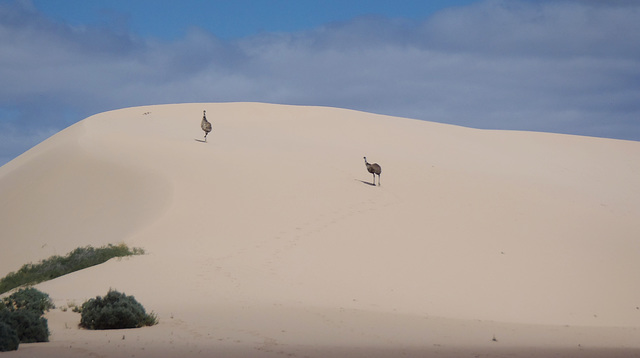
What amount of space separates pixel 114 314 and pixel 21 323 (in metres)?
1.72

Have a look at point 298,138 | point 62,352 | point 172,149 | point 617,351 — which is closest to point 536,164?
point 298,138

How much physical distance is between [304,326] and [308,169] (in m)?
14.0

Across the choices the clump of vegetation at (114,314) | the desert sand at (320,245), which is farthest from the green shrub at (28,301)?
the clump of vegetation at (114,314)

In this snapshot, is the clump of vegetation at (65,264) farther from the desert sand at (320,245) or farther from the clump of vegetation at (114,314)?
the clump of vegetation at (114,314)

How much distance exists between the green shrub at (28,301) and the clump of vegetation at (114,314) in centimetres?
79

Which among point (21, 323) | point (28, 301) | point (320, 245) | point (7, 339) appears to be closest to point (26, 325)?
point (21, 323)

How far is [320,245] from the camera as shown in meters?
19.7

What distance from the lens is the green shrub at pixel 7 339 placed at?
9438 millimetres

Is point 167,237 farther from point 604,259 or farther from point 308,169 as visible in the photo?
point 604,259

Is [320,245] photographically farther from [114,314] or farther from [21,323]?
[21,323]

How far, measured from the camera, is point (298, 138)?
34.8 m

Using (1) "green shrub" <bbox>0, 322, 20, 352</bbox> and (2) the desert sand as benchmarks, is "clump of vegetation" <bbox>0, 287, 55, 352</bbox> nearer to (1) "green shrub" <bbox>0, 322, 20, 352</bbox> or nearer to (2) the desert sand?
(1) "green shrub" <bbox>0, 322, 20, 352</bbox>

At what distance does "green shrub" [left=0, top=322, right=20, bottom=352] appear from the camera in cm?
944

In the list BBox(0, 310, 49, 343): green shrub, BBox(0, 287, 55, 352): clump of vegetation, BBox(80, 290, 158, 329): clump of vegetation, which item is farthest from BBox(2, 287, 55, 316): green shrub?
BBox(0, 310, 49, 343): green shrub
